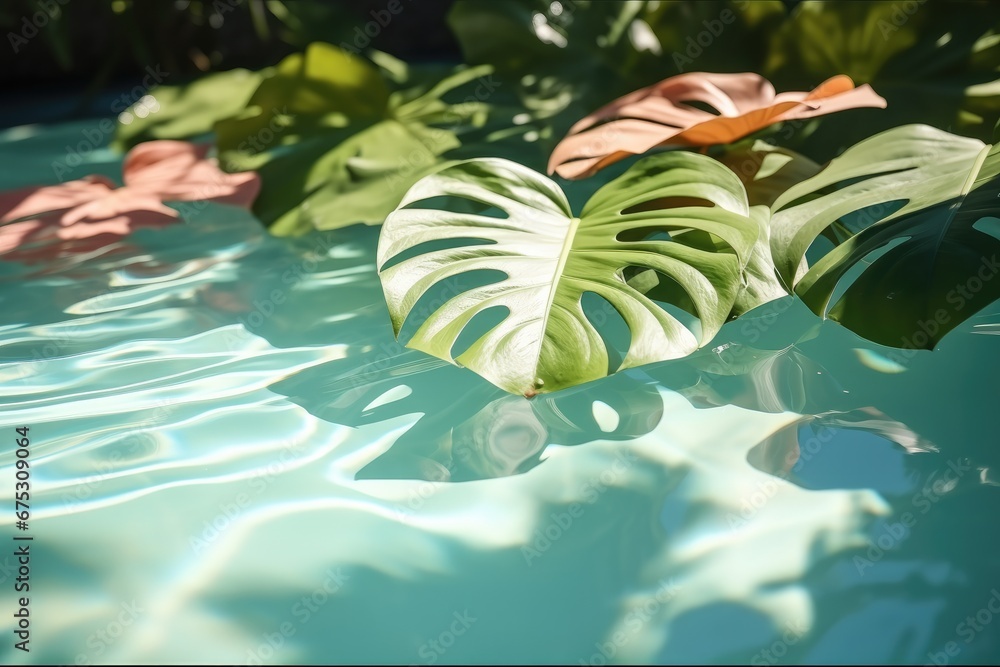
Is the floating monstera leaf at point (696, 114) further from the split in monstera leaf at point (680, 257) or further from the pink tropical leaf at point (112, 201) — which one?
the pink tropical leaf at point (112, 201)

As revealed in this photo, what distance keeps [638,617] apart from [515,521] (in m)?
0.16

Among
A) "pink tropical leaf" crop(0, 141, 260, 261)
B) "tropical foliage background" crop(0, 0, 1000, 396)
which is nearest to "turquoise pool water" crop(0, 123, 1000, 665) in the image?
"tropical foliage background" crop(0, 0, 1000, 396)

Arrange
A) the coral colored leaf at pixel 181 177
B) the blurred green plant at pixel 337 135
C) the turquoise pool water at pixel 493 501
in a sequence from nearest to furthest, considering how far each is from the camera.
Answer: the turquoise pool water at pixel 493 501, the blurred green plant at pixel 337 135, the coral colored leaf at pixel 181 177

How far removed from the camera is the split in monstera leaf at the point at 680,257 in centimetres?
91

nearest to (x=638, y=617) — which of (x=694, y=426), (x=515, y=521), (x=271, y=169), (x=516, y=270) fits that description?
(x=515, y=521)

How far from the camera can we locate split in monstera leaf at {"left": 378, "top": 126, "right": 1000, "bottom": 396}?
2.99 ft

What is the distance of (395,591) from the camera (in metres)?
0.73

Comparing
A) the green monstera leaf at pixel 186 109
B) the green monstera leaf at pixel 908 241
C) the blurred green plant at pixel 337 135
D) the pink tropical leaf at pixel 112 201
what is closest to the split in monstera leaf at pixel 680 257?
the green monstera leaf at pixel 908 241

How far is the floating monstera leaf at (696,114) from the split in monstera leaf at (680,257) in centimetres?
7

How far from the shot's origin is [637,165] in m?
1.24

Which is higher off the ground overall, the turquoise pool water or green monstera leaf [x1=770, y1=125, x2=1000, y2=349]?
green monstera leaf [x1=770, y1=125, x2=1000, y2=349]

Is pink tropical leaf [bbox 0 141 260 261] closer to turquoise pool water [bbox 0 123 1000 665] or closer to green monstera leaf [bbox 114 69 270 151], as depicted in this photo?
green monstera leaf [bbox 114 69 270 151]

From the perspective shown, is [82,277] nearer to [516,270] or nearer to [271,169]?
[271,169]

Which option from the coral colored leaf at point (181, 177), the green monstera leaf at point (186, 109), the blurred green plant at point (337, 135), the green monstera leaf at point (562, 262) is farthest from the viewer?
the green monstera leaf at point (186, 109)
